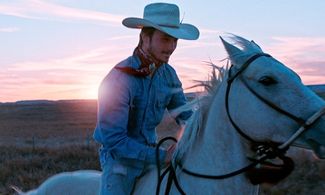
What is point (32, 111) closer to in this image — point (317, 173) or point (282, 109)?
point (317, 173)

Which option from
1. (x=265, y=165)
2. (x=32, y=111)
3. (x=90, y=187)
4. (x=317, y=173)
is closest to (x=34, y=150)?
(x=317, y=173)

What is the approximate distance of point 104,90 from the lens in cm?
449

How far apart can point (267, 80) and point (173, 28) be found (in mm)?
1156

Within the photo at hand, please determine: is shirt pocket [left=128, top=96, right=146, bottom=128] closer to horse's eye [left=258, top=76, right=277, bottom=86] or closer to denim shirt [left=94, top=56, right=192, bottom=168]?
denim shirt [left=94, top=56, right=192, bottom=168]

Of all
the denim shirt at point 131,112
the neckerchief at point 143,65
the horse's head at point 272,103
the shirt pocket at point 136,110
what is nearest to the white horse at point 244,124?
the horse's head at point 272,103

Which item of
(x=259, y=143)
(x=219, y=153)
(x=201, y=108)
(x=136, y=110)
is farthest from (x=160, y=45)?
(x=259, y=143)

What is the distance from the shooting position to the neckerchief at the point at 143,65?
177 inches

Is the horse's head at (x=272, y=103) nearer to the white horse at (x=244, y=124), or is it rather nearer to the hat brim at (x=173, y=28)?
the white horse at (x=244, y=124)

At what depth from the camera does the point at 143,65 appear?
15.1 ft

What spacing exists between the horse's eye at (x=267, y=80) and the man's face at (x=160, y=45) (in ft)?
3.46

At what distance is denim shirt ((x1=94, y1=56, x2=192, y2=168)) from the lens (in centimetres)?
440

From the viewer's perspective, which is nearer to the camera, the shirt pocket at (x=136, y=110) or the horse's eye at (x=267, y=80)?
the horse's eye at (x=267, y=80)

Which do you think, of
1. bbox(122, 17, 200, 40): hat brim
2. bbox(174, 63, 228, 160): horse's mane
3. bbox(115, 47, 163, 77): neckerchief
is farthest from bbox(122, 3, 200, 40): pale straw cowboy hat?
bbox(174, 63, 228, 160): horse's mane

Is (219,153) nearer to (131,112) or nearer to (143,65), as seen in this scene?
(131,112)
